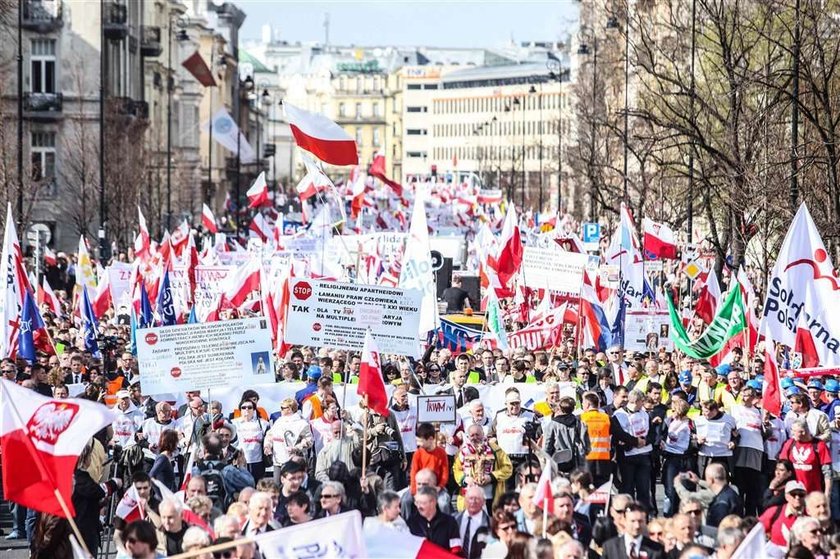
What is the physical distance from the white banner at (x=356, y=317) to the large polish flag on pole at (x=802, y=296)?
10.7 feet

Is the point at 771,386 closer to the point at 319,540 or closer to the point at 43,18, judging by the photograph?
the point at 319,540

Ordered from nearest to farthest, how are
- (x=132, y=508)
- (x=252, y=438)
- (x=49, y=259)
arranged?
(x=132, y=508) < (x=252, y=438) < (x=49, y=259)

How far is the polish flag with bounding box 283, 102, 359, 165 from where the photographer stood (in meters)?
24.2

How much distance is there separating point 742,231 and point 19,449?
1992 cm

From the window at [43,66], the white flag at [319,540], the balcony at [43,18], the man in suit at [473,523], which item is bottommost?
the man in suit at [473,523]

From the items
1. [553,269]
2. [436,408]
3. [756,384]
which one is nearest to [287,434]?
[436,408]

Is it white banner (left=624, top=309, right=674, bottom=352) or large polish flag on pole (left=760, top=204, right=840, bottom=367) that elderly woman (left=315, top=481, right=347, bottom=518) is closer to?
large polish flag on pole (left=760, top=204, right=840, bottom=367)

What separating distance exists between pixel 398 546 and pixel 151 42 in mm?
65971

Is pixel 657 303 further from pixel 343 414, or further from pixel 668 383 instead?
pixel 343 414

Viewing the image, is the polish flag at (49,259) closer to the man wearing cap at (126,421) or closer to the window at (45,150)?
the window at (45,150)

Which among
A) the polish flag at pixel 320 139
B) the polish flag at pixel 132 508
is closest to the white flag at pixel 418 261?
the polish flag at pixel 320 139

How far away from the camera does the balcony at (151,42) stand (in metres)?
74.1

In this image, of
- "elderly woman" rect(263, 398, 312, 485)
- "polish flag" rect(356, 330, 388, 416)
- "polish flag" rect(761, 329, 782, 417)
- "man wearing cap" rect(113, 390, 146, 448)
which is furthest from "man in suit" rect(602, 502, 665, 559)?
"man wearing cap" rect(113, 390, 146, 448)

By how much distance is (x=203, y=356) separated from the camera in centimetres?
1694
